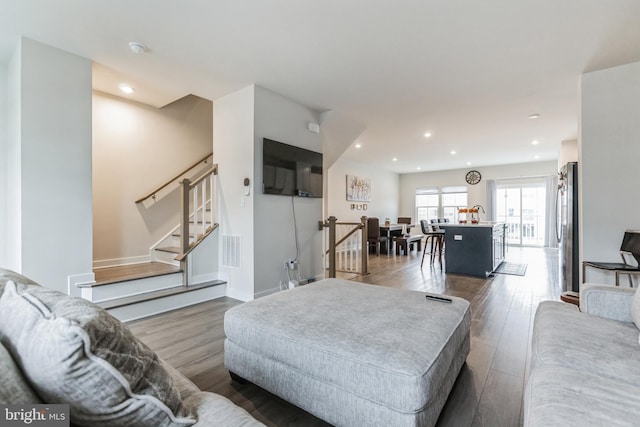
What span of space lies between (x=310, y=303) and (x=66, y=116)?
9.35 ft

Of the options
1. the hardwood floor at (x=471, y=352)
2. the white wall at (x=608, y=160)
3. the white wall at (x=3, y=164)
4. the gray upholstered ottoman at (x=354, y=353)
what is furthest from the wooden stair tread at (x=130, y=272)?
the white wall at (x=608, y=160)

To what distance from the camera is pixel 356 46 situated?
2586 mm

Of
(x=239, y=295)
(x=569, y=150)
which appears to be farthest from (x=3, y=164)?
(x=569, y=150)

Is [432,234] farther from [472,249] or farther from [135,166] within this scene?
[135,166]

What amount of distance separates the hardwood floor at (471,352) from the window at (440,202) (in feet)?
18.2

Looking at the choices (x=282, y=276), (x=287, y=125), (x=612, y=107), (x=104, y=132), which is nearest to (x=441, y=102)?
(x=612, y=107)

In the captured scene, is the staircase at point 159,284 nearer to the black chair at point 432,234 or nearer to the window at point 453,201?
the black chair at point 432,234

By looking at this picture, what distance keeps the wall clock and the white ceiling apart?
5.47 metres

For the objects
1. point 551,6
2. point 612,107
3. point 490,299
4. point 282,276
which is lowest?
point 490,299

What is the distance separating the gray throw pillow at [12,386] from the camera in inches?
20.2

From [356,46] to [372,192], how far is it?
6902mm

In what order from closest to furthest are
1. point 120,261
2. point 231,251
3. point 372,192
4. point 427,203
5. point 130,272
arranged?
1. point 130,272
2. point 231,251
3. point 120,261
4. point 372,192
5. point 427,203

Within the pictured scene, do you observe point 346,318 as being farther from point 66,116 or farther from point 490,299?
point 66,116

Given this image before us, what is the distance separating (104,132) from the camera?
3811 millimetres
